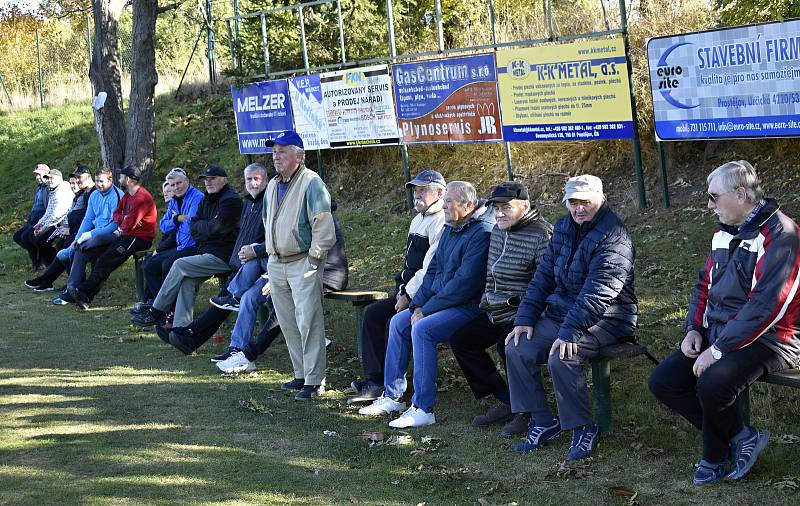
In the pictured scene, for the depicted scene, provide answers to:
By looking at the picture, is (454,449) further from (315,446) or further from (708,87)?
(708,87)

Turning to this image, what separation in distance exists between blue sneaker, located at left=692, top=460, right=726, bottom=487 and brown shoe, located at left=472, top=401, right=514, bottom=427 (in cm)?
165

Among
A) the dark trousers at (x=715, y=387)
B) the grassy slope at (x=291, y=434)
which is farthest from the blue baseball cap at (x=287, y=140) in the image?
Answer: the dark trousers at (x=715, y=387)

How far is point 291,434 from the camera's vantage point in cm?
690

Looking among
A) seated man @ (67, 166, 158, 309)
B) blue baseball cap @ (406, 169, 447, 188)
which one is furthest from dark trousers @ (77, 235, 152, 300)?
blue baseball cap @ (406, 169, 447, 188)

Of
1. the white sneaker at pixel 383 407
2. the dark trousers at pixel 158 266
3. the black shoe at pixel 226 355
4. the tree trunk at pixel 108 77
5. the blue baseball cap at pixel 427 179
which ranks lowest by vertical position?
the white sneaker at pixel 383 407

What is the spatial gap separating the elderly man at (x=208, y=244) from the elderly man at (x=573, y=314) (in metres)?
4.49

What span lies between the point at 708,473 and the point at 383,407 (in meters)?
2.54

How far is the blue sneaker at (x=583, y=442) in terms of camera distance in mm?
5957

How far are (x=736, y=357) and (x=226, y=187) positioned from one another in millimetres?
6215

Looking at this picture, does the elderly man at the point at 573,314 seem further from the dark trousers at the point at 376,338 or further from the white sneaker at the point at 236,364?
the white sneaker at the point at 236,364

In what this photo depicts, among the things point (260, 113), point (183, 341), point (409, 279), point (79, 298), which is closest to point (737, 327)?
point (409, 279)

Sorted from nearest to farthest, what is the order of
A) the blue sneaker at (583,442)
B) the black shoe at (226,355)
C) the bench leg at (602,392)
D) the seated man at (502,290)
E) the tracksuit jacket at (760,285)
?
the tracksuit jacket at (760,285) < the blue sneaker at (583,442) < the bench leg at (602,392) < the seated man at (502,290) < the black shoe at (226,355)

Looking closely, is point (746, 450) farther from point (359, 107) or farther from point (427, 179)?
point (359, 107)

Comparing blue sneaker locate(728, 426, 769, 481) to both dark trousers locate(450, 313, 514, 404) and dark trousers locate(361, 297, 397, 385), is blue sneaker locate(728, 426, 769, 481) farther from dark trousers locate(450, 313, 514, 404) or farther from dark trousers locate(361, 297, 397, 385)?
dark trousers locate(361, 297, 397, 385)
